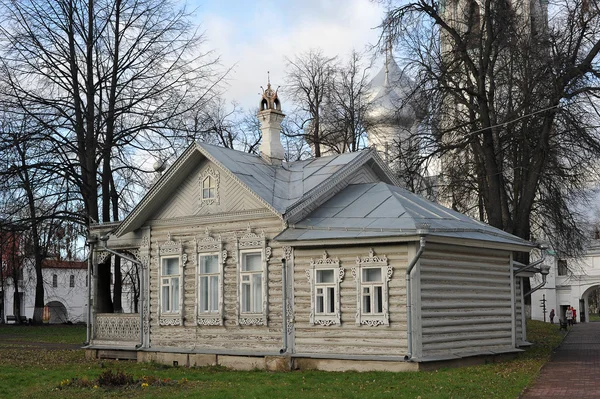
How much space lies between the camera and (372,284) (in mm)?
→ 18047

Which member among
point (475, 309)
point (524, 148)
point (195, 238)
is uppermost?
point (524, 148)

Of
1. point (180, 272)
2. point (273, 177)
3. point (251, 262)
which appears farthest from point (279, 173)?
point (180, 272)

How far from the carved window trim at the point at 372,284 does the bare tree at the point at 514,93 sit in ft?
29.7

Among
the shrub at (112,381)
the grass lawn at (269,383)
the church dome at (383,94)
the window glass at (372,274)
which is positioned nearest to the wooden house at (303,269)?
the window glass at (372,274)

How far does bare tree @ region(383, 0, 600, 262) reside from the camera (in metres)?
25.4

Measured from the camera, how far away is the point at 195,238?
2161 centimetres

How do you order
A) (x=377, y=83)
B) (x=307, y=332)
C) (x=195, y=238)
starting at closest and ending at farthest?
(x=307, y=332)
(x=195, y=238)
(x=377, y=83)

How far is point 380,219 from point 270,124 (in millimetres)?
5787

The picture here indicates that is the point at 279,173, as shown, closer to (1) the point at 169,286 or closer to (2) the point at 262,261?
(2) the point at 262,261

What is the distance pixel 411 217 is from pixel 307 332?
11.8 feet

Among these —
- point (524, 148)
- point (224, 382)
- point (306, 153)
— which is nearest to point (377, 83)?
point (306, 153)

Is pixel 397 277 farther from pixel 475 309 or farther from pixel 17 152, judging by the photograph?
pixel 17 152


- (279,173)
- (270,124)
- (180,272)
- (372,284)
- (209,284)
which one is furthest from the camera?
(270,124)

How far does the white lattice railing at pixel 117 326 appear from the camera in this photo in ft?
76.2
